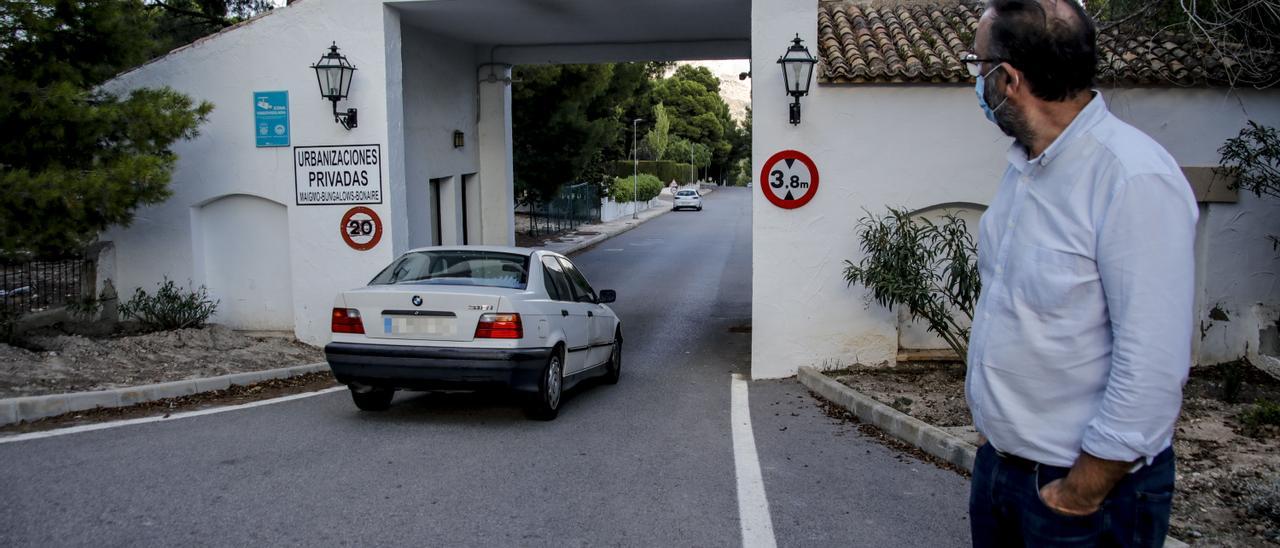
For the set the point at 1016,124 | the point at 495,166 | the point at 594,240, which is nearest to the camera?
the point at 1016,124

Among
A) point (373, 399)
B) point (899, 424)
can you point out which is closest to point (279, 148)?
point (373, 399)

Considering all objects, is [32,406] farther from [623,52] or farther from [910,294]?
[623,52]

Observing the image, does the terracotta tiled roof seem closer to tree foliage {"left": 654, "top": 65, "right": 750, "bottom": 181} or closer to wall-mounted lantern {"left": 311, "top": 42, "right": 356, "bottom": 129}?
wall-mounted lantern {"left": 311, "top": 42, "right": 356, "bottom": 129}

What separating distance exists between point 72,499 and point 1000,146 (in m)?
9.39

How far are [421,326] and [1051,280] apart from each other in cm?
664

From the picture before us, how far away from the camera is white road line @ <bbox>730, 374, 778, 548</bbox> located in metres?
5.60

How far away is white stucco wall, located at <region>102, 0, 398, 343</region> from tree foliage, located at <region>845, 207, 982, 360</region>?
5892 mm

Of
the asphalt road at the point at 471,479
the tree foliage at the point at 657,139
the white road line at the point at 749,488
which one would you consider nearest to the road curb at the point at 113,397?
the asphalt road at the point at 471,479

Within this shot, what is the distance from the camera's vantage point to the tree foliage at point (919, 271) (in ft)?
30.4

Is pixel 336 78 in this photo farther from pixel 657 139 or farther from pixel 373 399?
pixel 657 139

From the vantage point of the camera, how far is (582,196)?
44.0 metres

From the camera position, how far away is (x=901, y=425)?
27.0 ft

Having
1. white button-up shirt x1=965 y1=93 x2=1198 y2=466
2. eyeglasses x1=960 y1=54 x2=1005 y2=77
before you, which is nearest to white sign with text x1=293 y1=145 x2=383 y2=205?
eyeglasses x1=960 y1=54 x2=1005 y2=77

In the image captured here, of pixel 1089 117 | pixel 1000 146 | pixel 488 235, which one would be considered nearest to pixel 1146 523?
pixel 1089 117
